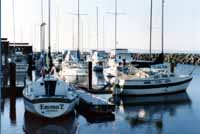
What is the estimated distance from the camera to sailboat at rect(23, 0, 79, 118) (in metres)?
19.2

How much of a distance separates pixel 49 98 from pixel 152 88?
12.8m

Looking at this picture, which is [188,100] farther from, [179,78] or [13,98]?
[13,98]

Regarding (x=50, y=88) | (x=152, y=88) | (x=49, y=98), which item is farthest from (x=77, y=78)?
(x=49, y=98)

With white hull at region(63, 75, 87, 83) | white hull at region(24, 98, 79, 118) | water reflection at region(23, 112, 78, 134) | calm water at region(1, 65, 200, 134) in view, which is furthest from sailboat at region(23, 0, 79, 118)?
white hull at region(63, 75, 87, 83)

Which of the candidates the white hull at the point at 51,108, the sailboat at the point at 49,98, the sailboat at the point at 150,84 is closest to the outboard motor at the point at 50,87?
the sailboat at the point at 49,98

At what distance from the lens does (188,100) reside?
2905cm

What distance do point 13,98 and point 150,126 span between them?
1167 centimetres

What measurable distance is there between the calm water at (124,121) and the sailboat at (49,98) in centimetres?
45

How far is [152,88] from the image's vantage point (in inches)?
1208

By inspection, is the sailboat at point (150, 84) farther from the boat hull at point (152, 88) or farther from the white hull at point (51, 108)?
the white hull at point (51, 108)

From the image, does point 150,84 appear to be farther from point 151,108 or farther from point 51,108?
point 51,108

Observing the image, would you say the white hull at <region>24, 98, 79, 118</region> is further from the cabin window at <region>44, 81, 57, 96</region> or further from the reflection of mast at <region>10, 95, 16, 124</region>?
the reflection of mast at <region>10, 95, 16, 124</region>

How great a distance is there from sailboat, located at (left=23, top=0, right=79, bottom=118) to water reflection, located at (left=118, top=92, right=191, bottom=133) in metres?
3.07

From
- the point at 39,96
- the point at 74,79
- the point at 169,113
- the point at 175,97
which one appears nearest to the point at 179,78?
the point at 175,97
